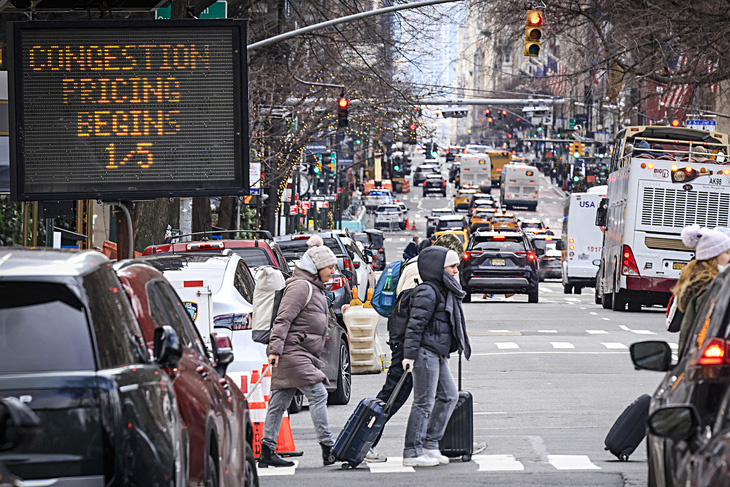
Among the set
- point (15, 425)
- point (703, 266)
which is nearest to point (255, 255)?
point (703, 266)

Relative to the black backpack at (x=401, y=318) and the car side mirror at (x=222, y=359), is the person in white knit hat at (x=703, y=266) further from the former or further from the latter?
the car side mirror at (x=222, y=359)

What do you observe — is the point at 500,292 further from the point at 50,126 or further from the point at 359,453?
the point at 359,453

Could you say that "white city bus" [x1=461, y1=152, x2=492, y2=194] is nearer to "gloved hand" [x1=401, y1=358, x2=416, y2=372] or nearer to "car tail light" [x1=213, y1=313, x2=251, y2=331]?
"car tail light" [x1=213, y1=313, x2=251, y2=331]

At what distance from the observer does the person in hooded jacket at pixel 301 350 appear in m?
10.8

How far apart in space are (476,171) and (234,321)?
111324 mm

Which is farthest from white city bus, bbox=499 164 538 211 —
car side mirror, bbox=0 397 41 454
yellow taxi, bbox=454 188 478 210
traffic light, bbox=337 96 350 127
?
car side mirror, bbox=0 397 41 454

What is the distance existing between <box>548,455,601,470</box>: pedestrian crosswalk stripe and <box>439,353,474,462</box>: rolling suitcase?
641mm

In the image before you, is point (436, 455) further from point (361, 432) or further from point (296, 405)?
point (296, 405)

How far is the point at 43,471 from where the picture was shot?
536 cm

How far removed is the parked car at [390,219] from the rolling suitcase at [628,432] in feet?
275

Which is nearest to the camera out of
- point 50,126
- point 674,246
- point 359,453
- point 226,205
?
point 359,453

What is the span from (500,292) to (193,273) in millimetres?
21902

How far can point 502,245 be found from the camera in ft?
113

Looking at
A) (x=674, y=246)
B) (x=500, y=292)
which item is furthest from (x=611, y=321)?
(x=500, y=292)
